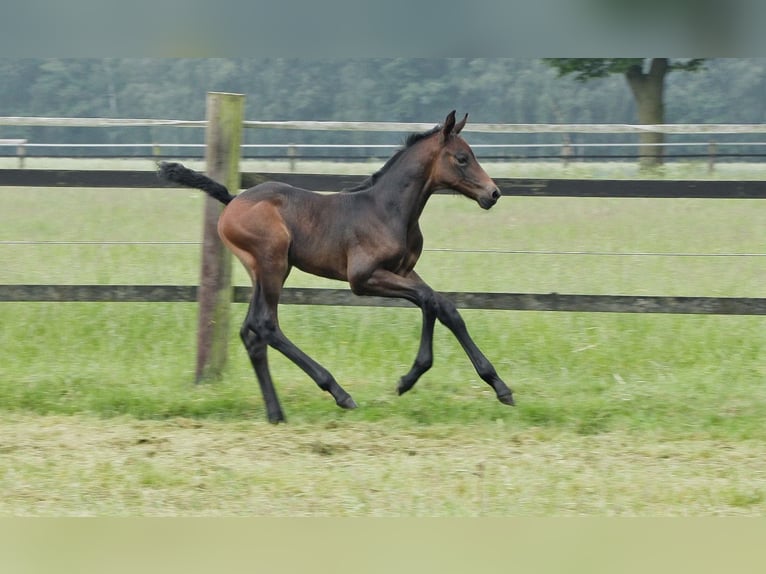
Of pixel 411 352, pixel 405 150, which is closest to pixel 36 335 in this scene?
pixel 411 352

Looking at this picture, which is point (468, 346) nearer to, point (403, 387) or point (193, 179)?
point (403, 387)

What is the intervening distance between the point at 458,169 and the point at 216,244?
176 cm

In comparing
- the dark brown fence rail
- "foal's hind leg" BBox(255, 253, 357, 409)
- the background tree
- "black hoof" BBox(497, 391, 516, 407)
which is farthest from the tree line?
"black hoof" BBox(497, 391, 516, 407)

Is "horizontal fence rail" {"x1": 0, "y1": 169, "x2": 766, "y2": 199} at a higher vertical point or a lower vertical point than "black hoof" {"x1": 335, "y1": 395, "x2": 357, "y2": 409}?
higher

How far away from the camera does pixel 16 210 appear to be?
11250mm

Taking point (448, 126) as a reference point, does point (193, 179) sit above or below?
below

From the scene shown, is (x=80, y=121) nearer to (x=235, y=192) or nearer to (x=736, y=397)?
(x=235, y=192)

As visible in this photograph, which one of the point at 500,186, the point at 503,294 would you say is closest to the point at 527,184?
the point at 500,186

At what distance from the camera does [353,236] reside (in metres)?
5.92

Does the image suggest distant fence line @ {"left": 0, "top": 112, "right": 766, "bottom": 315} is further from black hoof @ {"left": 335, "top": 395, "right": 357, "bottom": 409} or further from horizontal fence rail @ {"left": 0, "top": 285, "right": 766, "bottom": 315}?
black hoof @ {"left": 335, "top": 395, "right": 357, "bottom": 409}

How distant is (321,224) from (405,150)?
68 cm

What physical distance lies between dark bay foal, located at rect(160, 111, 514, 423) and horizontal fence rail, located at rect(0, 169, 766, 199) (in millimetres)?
690

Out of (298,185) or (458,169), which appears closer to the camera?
(458,169)

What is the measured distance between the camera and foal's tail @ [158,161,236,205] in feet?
19.2
